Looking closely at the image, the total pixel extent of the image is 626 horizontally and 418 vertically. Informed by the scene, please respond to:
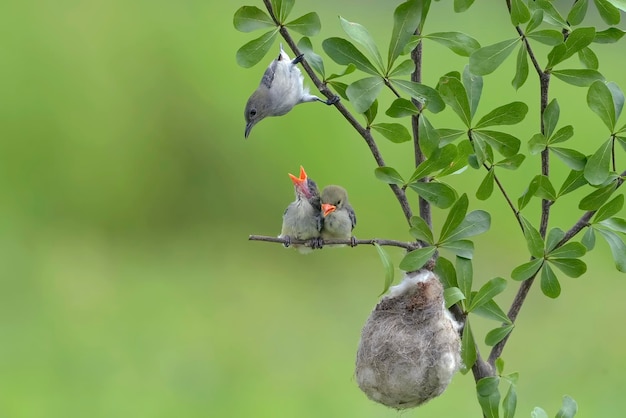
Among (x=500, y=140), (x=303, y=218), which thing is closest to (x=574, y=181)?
(x=500, y=140)

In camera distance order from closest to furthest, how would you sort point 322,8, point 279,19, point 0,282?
1. point 279,19
2. point 0,282
3. point 322,8

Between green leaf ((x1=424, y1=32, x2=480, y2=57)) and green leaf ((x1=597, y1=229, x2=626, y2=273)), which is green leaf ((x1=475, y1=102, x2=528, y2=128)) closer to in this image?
green leaf ((x1=424, y1=32, x2=480, y2=57))

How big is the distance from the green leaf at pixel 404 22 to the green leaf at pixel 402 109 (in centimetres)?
7

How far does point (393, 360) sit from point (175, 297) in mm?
2179

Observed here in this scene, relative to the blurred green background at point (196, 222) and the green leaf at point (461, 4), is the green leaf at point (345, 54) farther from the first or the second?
the blurred green background at point (196, 222)

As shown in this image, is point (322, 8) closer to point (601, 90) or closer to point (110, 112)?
point (110, 112)

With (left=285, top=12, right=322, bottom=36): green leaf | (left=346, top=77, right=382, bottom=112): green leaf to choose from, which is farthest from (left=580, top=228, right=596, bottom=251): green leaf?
(left=285, top=12, right=322, bottom=36): green leaf

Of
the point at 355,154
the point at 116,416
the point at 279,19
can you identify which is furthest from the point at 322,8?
the point at 279,19

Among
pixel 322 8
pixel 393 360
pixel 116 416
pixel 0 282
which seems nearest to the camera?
pixel 393 360

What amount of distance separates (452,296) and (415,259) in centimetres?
11

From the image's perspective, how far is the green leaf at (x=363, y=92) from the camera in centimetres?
116

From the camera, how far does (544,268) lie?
4.25 feet

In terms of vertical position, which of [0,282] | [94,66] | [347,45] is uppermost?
[94,66]

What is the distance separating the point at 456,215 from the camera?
1.25 meters
